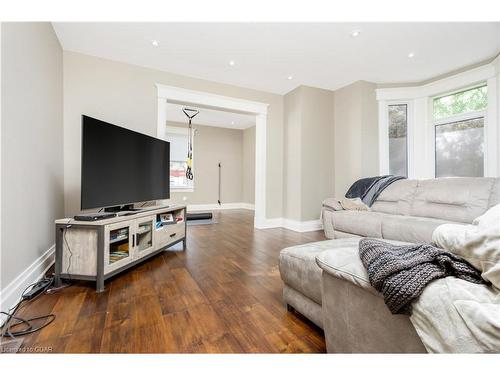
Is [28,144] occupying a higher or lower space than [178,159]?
lower

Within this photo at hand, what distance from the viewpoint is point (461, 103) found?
346 cm

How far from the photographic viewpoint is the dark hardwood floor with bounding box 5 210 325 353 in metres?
1.11

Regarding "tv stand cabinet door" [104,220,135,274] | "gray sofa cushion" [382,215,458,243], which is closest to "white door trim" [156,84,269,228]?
"tv stand cabinet door" [104,220,135,274]

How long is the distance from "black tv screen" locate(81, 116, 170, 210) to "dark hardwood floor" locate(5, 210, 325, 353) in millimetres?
715

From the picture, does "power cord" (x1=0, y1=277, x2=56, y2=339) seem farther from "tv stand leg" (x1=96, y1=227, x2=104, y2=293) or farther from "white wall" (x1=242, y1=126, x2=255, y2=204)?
"white wall" (x1=242, y1=126, x2=255, y2=204)

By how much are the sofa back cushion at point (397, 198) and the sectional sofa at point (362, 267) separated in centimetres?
1

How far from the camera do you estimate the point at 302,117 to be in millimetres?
3957

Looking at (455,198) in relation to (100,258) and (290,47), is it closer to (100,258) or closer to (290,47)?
(290,47)

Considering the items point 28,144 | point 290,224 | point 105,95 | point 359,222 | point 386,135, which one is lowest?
point 290,224

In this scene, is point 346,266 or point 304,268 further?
point 304,268

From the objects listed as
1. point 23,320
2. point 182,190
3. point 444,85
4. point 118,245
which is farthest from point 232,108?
point 23,320

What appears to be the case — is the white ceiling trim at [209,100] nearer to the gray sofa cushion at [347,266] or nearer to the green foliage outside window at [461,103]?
the green foliage outside window at [461,103]

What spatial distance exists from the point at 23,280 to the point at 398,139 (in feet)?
16.5
